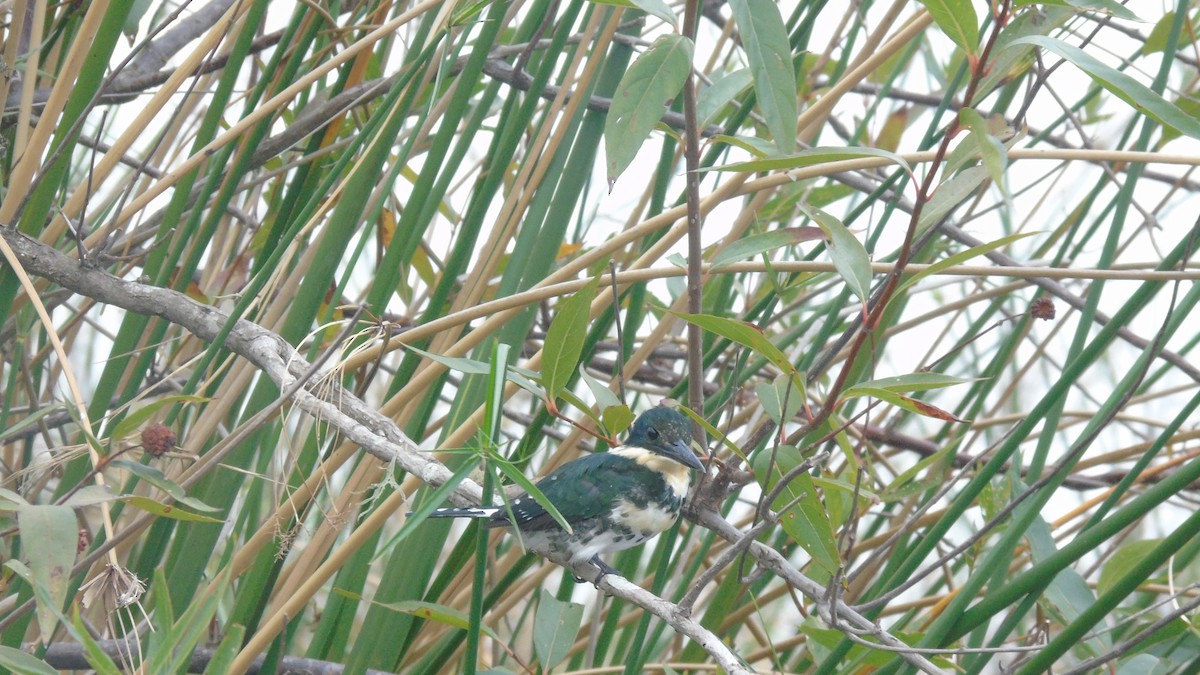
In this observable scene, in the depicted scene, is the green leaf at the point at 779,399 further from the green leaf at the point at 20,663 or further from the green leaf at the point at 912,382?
the green leaf at the point at 20,663

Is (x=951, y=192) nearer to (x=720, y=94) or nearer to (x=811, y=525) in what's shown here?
(x=720, y=94)

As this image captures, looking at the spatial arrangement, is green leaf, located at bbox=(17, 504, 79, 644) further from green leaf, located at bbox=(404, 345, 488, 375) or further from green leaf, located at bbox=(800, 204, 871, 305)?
green leaf, located at bbox=(800, 204, 871, 305)

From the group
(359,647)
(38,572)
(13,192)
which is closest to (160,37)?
(13,192)

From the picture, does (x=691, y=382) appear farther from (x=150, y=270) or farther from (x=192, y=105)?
(x=192, y=105)

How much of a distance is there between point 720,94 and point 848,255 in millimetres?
225

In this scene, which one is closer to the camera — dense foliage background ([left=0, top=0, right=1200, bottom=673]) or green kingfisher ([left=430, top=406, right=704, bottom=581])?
dense foliage background ([left=0, top=0, right=1200, bottom=673])

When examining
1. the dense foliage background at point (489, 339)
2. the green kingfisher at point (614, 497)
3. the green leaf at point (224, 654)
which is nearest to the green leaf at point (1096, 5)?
the dense foliage background at point (489, 339)

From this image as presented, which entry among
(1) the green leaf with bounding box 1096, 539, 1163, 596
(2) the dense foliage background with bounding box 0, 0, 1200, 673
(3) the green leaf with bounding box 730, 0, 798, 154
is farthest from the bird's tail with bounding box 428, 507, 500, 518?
(1) the green leaf with bounding box 1096, 539, 1163, 596

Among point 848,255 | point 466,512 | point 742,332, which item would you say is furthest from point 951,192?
point 466,512

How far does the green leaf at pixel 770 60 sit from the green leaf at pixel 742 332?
21 centimetres

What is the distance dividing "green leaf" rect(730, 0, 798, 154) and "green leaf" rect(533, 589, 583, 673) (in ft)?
2.44

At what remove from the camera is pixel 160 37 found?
168 cm

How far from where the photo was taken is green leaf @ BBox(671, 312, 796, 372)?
0.98 m

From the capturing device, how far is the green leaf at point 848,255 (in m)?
1.00
